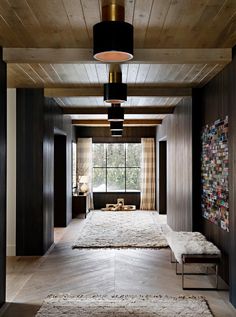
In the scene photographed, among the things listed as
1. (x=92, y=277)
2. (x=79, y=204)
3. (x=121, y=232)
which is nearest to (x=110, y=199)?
(x=79, y=204)

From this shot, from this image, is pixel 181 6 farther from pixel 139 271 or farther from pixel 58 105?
pixel 58 105

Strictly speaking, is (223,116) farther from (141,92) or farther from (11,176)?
(11,176)

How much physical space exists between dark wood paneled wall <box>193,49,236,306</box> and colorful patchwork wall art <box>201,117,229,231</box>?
118mm

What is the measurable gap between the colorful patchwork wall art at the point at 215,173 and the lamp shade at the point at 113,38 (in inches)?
84.6

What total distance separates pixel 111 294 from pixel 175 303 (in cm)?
70

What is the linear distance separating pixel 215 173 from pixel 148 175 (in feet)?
23.7

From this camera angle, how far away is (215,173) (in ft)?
16.4

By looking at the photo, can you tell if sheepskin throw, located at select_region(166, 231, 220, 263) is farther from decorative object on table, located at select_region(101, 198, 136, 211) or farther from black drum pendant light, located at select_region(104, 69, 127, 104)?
decorative object on table, located at select_region(101, 198, 136, 211)

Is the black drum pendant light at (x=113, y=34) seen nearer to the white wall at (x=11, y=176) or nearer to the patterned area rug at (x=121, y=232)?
the white wall at (x=11, y=176)

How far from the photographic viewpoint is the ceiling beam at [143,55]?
391 centimetres

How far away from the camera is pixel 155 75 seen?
520 cm

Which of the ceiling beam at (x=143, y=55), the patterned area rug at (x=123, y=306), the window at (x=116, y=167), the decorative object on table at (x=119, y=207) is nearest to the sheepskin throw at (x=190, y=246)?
the patterned area rug at (x=123, y=306)

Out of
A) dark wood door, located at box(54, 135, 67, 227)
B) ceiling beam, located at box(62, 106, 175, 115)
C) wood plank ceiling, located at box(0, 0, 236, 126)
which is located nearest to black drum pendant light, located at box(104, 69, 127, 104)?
wood plank ceiling, located at box(0, 0, 236, 126)

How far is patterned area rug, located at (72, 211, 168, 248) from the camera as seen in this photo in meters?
6.90
